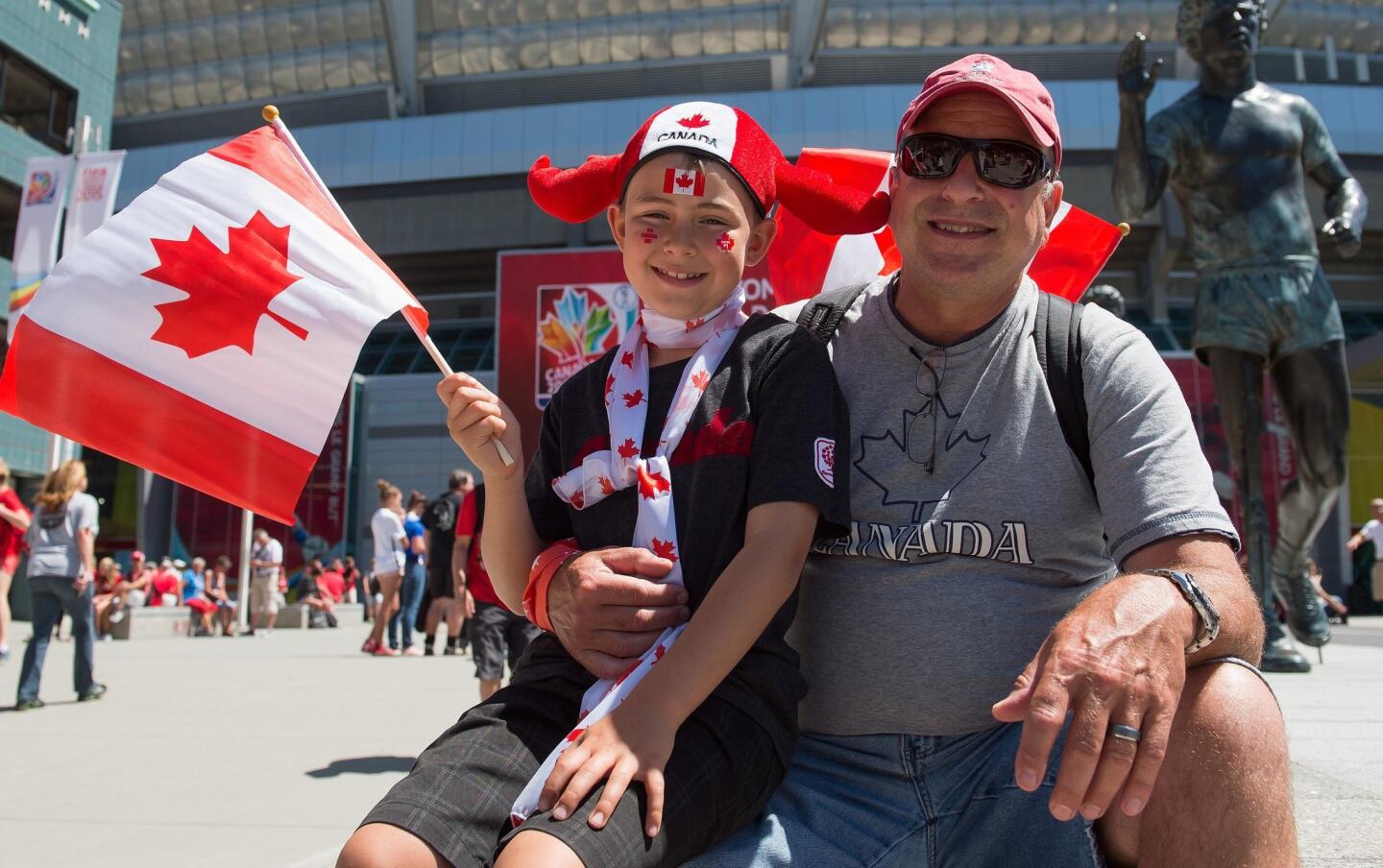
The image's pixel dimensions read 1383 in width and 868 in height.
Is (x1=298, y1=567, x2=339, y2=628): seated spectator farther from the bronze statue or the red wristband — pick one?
the red wristband

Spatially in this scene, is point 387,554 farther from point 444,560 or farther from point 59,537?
point 59,537

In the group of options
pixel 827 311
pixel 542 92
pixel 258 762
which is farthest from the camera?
pixel 542 92

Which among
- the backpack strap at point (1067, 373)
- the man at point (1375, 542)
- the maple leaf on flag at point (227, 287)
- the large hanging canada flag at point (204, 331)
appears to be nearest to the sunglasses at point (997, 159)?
the backpack strap at point (1067, 373)

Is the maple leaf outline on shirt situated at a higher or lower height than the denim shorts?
higher

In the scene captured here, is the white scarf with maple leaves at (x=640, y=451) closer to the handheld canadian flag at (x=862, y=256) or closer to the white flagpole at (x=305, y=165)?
the white flagpole at (x=305, y=165)

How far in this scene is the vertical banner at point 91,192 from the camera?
1290 centimetres

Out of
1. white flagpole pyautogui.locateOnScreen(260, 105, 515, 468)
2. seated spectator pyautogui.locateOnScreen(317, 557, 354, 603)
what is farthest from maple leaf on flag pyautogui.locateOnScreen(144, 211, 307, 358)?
seated spectator pyautogui.locateOnScreen(317, 557, 354, 603)

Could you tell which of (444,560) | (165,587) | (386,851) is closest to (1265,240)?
(386,851)

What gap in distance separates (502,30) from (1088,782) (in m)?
37.3

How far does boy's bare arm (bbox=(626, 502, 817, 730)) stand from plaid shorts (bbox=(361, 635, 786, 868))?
0.08 m

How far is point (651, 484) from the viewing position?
5.74 ft

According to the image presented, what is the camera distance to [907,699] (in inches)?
67.8

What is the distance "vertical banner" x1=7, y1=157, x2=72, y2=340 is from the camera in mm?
13023

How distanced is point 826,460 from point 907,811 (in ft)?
1.83
